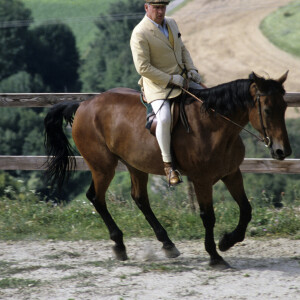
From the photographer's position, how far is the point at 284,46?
5988cm

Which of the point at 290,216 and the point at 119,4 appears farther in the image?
the point at 119,4

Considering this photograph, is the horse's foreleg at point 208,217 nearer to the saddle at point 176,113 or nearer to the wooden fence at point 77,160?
the saddle at point 176,113

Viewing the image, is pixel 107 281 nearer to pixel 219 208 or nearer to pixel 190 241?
pixel 190 241

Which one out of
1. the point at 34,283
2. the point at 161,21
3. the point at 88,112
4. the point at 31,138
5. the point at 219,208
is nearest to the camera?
the point at 34,283

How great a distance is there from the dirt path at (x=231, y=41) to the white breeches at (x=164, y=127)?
4673 cm

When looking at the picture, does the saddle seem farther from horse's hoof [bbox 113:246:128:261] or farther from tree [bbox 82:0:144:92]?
tree [bbox 82:0:144:92]

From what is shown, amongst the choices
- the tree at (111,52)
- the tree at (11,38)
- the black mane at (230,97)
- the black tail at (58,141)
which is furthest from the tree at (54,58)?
the black mane at (230,97)

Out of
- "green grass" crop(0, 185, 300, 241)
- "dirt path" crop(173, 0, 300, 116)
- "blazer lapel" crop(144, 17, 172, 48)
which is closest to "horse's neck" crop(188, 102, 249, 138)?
"blazer lapel" crop(144, 17, 172, 48)

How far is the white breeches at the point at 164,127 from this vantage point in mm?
5941

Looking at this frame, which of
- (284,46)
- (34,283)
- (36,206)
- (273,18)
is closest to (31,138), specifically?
(284,46)

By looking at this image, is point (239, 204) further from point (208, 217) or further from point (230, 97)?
point (230, 97)

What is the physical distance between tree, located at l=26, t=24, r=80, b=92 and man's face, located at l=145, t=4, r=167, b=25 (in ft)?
212

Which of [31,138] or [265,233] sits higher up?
[265,233]

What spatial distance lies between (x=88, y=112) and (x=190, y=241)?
6.21 ft
